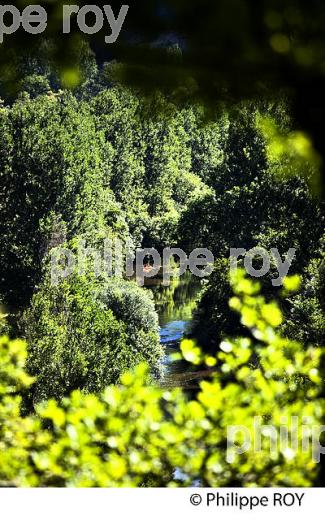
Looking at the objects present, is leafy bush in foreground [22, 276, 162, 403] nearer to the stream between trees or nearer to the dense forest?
the dense forest

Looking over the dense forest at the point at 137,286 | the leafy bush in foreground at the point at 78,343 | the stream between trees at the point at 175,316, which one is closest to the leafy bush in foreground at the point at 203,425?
the dense forest at the point at 137,286

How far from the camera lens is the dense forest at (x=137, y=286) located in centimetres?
299

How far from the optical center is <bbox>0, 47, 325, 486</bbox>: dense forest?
2986 mm

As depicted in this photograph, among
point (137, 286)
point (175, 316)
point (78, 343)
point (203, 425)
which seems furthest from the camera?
point (175, 316)

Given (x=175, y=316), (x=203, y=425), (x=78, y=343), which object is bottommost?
(x=175, y=316)

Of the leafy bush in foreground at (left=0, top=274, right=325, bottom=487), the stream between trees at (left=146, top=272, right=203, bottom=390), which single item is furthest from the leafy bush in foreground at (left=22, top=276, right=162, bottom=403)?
the leafy bush in foreground at (left=0, top=274, right=325, bottom=487)

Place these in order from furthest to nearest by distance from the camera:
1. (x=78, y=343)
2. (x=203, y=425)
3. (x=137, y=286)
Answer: (x=137, y=286) → (x=78, y=343) → (x=203, y=425)

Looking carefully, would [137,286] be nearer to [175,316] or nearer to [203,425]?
[175,316]

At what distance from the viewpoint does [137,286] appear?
2262cm

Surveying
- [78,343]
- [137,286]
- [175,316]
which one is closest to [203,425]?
[78,343]

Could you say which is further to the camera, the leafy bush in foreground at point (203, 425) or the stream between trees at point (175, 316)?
the stream between trees at point (175, 316)

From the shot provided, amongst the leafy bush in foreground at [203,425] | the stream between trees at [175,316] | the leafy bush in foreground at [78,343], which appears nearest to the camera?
the leafy bush in foreground at [203,425]

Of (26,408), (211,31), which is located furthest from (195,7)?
(26,408)

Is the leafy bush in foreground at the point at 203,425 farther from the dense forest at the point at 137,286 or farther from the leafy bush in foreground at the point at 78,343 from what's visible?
the leafy bush in foreground at the point at 78,343
